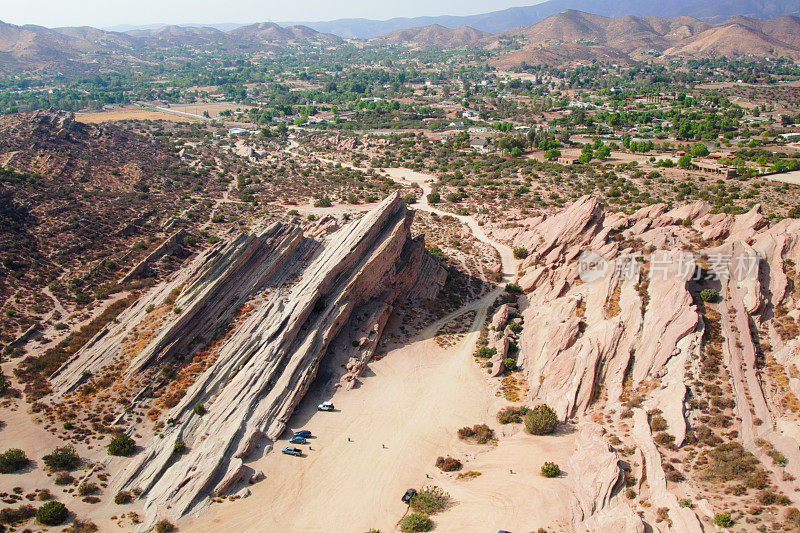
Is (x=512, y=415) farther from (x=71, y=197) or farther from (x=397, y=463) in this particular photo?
(x=71, y=197)

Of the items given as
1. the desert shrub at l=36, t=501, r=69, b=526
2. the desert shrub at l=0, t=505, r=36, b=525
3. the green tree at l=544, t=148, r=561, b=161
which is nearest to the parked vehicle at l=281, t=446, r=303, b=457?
the desert shrub at l=36, t=501, r=69, b=526

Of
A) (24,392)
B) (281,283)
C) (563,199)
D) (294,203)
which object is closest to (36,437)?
(24,392)

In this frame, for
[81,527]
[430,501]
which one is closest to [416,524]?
[430,501]

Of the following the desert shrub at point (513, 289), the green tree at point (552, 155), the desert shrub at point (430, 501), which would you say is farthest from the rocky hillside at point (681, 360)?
the green tree at point (552, 155)

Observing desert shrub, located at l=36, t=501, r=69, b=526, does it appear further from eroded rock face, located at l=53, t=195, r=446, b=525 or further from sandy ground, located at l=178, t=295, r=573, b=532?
sandy ground, located at l=178, t=295, r=573, b=532

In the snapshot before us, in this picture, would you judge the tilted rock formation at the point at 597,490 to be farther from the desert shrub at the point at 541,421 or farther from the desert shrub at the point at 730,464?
the desert shrub at the point at 730,464

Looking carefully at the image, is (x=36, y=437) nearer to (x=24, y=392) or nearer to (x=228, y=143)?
(x=24, y=392)
